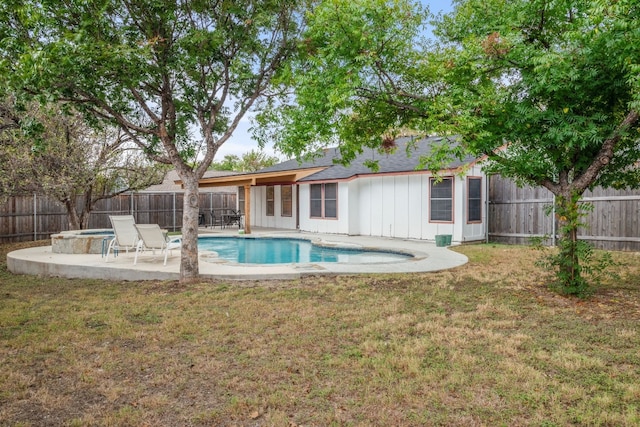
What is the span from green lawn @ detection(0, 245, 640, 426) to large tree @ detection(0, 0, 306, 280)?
2278mm

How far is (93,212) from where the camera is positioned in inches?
688

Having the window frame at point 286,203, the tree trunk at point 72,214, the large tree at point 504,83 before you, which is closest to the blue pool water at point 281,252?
the tree trunk at point 72,214

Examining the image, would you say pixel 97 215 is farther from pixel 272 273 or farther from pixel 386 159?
pixel 272 273

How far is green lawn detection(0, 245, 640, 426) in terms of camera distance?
9.93ft

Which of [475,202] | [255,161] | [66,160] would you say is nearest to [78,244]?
[66,160]

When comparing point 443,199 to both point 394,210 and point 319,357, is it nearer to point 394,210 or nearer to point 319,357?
point 394,210

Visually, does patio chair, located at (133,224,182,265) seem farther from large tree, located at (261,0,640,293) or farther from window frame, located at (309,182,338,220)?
window frame, located at (309,182,338,220)

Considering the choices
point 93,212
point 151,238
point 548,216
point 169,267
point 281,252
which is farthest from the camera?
point 93,212

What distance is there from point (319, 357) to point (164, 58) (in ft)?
17.8

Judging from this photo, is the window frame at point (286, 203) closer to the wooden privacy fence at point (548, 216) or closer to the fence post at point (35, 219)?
the wooden privacy fence at point (548, 216)

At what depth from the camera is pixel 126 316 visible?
5.43 meters

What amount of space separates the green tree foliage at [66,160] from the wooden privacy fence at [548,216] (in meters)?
11.4

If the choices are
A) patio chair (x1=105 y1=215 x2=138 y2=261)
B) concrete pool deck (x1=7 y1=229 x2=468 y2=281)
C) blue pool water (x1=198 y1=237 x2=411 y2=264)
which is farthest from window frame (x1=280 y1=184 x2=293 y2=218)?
patio chair (x1=105 y1=215 x2=138 y2=261)

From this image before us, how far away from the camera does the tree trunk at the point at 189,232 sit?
731cm
